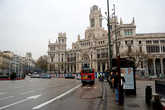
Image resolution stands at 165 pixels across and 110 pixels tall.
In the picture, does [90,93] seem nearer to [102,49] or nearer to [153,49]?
[153,49]

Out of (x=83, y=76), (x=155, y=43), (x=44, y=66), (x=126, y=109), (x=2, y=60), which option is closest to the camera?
(x=126, y=109)

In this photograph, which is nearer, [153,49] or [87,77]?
[87,77]

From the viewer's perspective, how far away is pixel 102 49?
82.1 meters

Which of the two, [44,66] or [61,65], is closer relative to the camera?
[61,65]

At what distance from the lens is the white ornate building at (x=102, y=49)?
193 feet

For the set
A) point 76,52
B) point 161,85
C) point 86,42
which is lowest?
point 161,85

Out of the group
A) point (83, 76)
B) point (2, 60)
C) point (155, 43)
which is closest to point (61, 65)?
point (2, 60)

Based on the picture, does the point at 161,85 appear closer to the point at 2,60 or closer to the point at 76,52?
the point at 76,52

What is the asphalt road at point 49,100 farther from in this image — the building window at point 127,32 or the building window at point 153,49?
the building window at point 153,49

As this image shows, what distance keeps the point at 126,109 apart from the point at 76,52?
8716cm

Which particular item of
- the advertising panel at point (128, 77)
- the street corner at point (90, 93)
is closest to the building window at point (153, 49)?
the street corner at point (90, 93)

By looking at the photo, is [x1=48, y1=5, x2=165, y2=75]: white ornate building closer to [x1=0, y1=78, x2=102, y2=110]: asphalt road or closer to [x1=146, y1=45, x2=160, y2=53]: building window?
[x1=146, y1=45, x2=160, y2=53]: building window

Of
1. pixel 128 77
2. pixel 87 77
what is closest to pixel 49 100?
pixel 128 77

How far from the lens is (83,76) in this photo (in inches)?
1075
